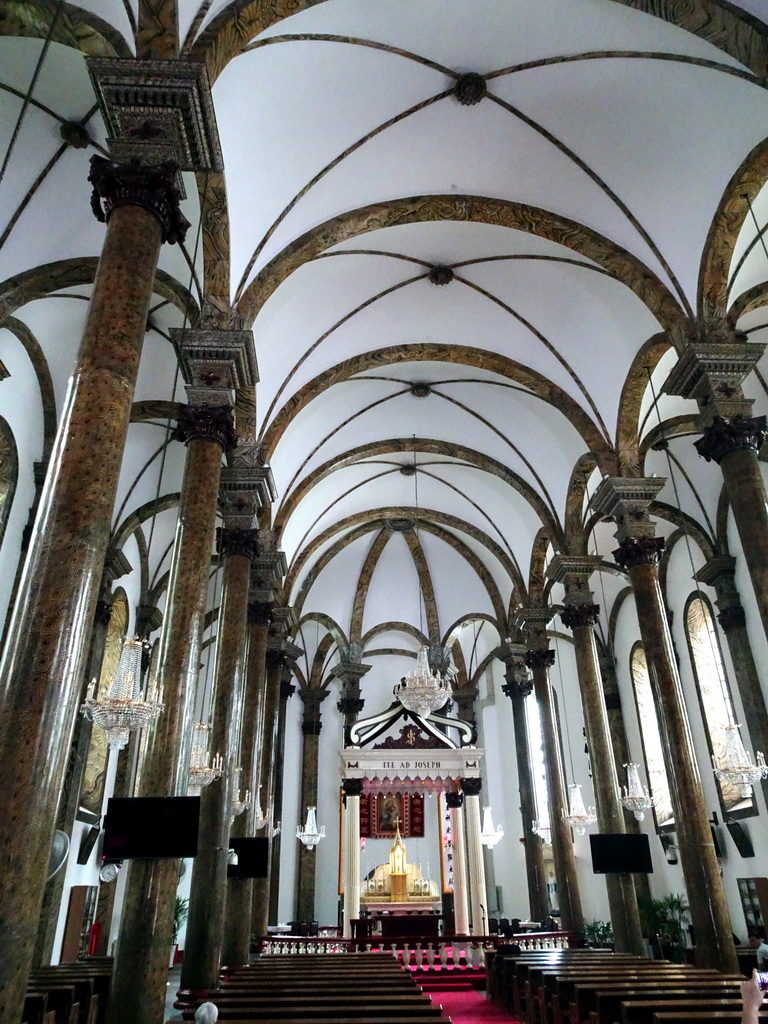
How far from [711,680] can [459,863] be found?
6744mm

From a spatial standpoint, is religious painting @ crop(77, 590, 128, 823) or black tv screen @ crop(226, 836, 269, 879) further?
religious painting @ crop(77, 590, 128, 823)

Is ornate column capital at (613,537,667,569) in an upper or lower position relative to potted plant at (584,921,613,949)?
upper

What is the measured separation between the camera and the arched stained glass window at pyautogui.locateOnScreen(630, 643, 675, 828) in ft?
56.4

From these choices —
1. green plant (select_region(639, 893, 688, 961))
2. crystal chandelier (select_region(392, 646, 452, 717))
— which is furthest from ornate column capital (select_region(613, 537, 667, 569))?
green plant (select_region(639, 893, 688, 961))

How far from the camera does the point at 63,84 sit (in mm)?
7934

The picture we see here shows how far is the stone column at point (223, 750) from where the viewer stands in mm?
7809

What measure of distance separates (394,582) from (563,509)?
8.41 meters

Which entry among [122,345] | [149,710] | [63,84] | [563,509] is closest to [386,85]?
[63,84]

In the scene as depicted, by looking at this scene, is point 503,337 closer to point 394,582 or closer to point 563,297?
point 563,297

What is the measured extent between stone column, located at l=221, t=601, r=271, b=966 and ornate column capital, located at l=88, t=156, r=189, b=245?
7.72m

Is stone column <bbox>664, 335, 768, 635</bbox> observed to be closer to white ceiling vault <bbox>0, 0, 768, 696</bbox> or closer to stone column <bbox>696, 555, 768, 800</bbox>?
white ceiling vault <bbox>0, 0, 768, 696</bbox>

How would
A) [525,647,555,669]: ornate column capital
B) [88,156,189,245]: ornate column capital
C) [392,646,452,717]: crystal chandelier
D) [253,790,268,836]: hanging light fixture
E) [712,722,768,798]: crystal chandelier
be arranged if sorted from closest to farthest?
[88,156,189,245]: ornate column capital < [712,722,768,798]: crystal chandelier < [253,790,268,836]: hanging light fixture < [392,646,452,717]: crystal chandelier < [525,647,555,669]: ornate column capital

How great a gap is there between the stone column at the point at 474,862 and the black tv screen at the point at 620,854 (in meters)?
6.00

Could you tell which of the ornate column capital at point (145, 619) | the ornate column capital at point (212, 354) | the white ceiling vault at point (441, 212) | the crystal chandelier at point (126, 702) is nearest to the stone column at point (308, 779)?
the ornate column capital at point (145, 619)
